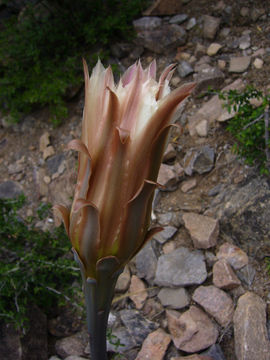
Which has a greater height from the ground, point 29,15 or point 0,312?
point 29,15

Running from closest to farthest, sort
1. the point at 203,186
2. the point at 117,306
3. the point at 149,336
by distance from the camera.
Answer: the point at 149,336
the point at 117,306
the point at 203,186

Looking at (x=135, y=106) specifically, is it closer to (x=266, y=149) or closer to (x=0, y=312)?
(x=266, y=149)

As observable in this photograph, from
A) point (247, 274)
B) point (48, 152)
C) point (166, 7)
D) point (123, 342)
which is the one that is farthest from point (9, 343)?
point (166, 7)

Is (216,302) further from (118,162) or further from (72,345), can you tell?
(118,162)

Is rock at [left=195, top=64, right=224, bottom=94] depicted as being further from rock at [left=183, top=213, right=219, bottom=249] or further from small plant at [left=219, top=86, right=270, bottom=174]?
rock at [left=183, top=213, right=219, bottom=249]

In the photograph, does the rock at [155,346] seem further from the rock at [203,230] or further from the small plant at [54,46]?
the small plant at [54,46]

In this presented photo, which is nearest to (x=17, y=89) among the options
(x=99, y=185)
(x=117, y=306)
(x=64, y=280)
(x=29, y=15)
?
(x=29, y=15)
